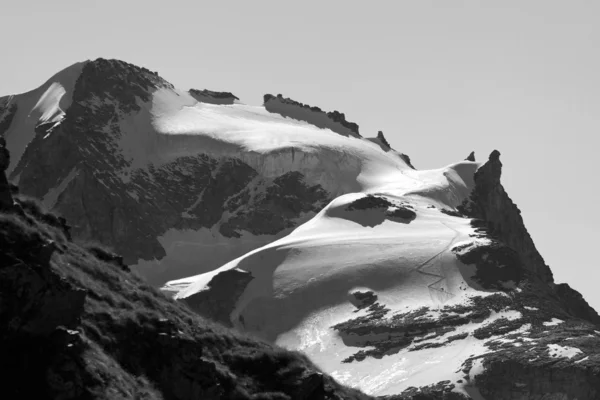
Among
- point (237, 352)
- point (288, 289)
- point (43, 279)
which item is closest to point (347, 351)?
point (288, 289)

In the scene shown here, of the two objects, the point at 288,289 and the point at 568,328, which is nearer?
the point at 568,328

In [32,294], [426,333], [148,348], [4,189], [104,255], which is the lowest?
[426,333]

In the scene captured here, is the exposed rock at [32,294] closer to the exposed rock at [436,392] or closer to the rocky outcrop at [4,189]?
the rocky outcrop at [4,189]

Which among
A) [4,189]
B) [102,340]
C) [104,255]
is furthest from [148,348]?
[104,255]

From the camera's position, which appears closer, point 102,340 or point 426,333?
point 102,340

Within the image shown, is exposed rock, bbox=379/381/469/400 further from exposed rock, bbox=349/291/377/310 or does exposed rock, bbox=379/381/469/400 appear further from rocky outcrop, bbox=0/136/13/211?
rocky outcrop, bbox=0/136/13/211

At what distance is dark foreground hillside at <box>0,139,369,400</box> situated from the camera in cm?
Result: 3284

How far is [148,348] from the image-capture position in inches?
1555

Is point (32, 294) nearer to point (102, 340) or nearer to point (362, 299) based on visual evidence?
point (102, 340)

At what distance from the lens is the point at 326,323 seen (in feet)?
614

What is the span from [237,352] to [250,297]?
512 feet

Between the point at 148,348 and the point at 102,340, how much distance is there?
168 cm

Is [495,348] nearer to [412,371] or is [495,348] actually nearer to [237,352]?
[412,371]

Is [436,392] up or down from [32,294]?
down
